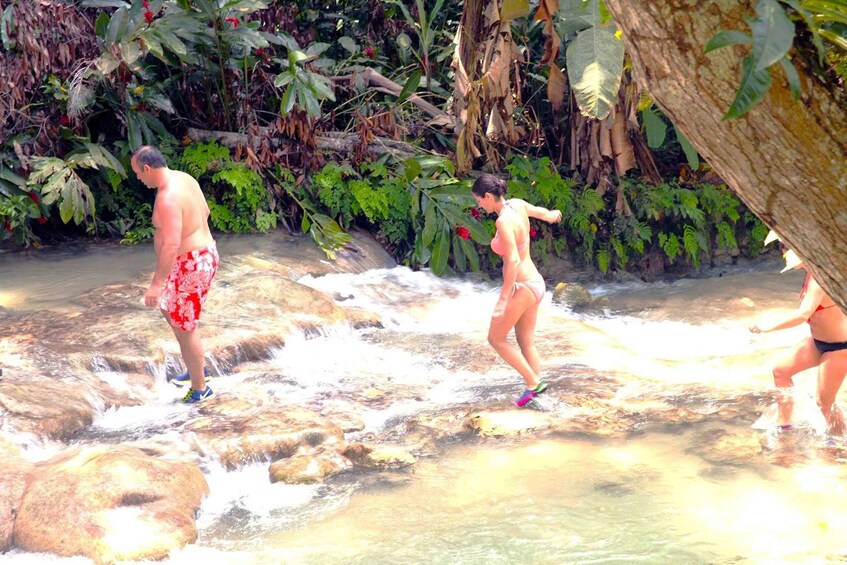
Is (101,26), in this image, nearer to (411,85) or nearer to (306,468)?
(411,85)

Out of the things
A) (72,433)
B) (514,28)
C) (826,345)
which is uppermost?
(514,28)

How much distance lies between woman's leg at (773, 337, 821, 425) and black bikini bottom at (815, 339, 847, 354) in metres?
0.04

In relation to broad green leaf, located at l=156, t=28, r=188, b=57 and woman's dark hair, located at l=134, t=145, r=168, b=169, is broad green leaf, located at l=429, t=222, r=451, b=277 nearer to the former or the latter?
broad green leaf, located at l=156, t=28, r=188, b=57

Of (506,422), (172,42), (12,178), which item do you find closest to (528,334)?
(506,422)

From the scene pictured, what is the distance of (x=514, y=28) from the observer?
1175 centimetres

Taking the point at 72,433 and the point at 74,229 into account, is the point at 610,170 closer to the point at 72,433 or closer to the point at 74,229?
the point at 74,229

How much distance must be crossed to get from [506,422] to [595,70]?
3.74 metres

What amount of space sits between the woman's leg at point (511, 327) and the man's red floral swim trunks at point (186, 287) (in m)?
1.98

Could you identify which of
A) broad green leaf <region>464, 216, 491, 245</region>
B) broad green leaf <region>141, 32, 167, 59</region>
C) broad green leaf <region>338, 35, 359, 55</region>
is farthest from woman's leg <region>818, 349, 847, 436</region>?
broad green leaf <region>338, 35, 359, 55</region>

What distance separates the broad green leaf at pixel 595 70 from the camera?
843cm

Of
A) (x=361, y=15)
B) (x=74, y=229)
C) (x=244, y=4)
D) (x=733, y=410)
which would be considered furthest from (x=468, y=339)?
(x=361, y=15)

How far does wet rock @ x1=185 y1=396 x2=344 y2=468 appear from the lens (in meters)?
5.86

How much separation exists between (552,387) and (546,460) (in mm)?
1369

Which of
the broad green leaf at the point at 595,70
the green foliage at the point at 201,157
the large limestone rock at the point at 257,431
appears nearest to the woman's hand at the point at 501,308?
the large limestone rock at the point at 257,431
